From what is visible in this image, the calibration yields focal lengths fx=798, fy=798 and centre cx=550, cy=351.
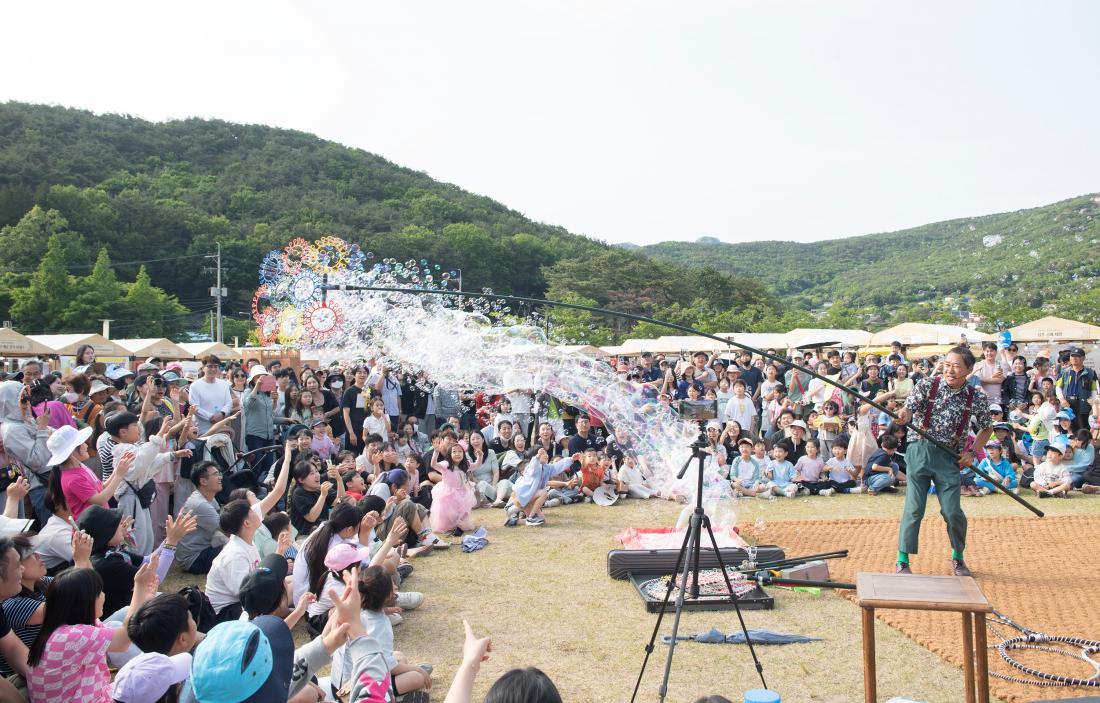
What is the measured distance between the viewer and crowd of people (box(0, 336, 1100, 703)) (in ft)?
12.1

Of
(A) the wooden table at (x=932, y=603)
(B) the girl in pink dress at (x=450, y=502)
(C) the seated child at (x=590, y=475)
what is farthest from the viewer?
(C) the seated child at (x=590, y=475)

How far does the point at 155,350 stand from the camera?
873 inches

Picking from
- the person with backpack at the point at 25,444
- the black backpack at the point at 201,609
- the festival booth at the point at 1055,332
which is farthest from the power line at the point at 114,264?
the black backpack at the point at 201,609

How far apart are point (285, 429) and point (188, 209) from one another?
57.4 m

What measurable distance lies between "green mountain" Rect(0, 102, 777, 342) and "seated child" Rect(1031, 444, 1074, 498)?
28.0 meters

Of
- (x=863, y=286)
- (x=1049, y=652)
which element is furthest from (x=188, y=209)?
(x=863, y=286)

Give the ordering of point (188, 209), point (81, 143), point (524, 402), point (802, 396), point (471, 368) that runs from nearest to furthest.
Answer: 1. point (471, 368)
2. point (524, 402)
3. point (802, 396)
4. point (188, 209)
5. point (81, 143)

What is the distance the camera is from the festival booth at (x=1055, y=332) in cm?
2100

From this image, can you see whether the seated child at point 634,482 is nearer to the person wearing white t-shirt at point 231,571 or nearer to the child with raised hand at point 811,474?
the child with raised hand at point 811,474

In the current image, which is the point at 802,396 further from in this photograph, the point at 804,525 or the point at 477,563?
the point at 477,563

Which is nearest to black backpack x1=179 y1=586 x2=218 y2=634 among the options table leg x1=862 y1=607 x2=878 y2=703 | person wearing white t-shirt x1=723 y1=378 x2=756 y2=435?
table leg x1=862 y1=607 x2=878 y2=703

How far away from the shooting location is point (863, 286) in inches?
3797

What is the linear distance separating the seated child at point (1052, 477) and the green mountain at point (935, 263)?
37050mm

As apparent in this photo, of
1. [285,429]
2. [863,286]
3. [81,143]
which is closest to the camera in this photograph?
[285,429]
